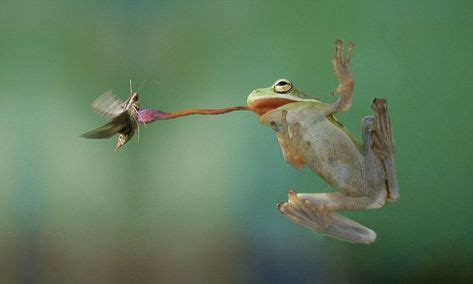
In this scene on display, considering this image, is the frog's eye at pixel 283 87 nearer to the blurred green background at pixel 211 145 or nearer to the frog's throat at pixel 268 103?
the frog's throat at pixel 268 103

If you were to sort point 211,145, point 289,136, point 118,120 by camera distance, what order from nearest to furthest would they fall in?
point 118,120
point 289,136
point 211,145

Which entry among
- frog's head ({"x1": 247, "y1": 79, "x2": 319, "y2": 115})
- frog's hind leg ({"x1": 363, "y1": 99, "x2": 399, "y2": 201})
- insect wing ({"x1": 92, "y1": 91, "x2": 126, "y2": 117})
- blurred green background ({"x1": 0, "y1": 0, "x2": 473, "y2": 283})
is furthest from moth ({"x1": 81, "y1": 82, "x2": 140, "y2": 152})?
blurred green background ({"x1": 0, "y1": 0, "x2": 473, "y2": 283})

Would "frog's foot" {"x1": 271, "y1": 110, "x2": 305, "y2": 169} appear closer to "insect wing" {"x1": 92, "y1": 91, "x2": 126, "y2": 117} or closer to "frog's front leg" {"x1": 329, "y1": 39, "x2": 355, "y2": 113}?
"frog's front leg" {"x1": 329, "y1": 39, "x2": 355, "y2": 113}

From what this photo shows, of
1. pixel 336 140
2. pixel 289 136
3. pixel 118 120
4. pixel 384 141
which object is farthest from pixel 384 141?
pixel 118 120

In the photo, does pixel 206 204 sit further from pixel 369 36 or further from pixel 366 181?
pixel 366 181

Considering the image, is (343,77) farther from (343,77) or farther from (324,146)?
(324,146)

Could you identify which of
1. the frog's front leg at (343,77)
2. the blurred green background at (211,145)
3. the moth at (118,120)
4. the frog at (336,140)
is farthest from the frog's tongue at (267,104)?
the blurred green background at (211,145)

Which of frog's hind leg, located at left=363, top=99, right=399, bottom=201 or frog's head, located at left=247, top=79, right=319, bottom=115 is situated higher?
frog's head, located at left=247, top=79, right=319, bottom=115
